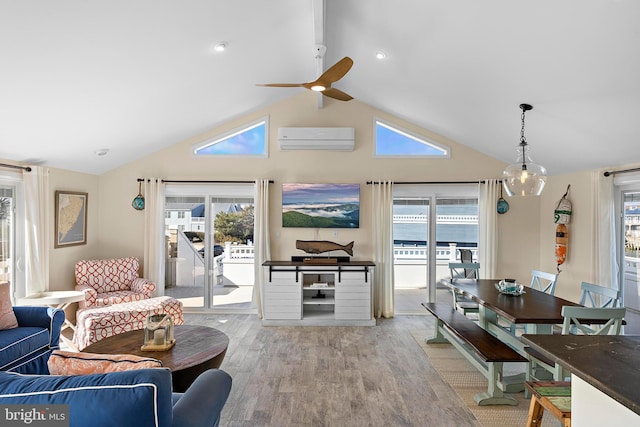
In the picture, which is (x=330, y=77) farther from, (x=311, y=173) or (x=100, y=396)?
(x=311, y=173)

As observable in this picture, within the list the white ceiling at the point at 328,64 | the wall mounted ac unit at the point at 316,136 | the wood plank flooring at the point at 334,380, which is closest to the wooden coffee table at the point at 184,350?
the wood plank flooring at the point at 334,380

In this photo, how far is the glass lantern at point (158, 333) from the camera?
3.01 metres

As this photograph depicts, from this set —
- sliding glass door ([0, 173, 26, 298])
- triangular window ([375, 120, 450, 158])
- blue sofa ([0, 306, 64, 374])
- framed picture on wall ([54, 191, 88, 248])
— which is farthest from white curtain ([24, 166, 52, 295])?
triangular window ([375, 120, 450, 158])

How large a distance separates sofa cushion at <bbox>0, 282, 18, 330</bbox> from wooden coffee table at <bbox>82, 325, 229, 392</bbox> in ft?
3.64

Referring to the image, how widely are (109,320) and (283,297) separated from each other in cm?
222

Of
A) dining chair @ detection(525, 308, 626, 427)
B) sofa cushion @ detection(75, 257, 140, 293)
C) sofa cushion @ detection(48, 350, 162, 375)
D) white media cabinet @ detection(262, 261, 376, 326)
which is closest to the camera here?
sofa cushion @ detection(48, 350, 162, 375)

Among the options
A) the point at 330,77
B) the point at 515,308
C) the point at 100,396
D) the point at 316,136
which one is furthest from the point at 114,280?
the point at 515,308

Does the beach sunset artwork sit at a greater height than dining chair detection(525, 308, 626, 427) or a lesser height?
greater

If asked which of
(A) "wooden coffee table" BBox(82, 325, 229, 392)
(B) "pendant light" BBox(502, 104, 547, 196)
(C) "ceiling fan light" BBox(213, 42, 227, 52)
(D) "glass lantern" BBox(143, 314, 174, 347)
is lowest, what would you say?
(A) "wooden coffee table" BBox(82, 325, 229, 392)

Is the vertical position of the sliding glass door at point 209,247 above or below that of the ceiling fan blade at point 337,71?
below

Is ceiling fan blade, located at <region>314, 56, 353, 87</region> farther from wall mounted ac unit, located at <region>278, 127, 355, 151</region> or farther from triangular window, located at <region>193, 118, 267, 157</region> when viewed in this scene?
triangular window, located at <region>193, 118, 267, 157</region>

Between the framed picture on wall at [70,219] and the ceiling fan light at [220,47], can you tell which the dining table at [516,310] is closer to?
the ceiling fan light at [220,47]

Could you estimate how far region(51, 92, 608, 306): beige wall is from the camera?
5859mm

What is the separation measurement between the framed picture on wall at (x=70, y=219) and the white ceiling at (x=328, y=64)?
1.53 feet
